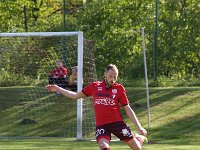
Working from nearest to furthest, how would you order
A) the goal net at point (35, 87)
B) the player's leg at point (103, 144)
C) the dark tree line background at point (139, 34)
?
the player's leg at point (103, 144)
the goal net at point (35, 87)
the dark tree line background at point (139, 34)

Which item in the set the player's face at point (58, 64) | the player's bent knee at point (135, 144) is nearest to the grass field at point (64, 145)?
the player's face at point (58, 64)

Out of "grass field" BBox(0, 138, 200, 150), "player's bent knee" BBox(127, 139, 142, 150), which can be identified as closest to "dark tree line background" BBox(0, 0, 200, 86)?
"grass field" BBox(0, 138, 200, 150)

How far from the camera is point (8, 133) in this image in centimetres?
1909

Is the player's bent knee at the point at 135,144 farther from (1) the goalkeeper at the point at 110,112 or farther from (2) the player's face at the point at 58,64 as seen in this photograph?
(2) the player's face at the point at 58,64

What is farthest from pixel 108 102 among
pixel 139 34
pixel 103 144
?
pixel 139 34

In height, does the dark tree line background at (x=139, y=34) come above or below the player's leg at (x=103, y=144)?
above

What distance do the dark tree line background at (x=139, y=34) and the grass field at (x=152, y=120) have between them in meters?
1.28

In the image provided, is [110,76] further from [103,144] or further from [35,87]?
[35,87]

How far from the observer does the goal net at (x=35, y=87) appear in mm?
19375

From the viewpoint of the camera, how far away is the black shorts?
1018 cm

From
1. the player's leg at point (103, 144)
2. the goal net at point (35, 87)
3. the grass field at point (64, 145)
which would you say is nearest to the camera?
the player's leg at point (103, 144)

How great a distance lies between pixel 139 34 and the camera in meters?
23.8

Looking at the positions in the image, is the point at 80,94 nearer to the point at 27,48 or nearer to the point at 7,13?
the point at 27,48

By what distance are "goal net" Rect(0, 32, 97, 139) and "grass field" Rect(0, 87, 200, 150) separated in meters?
0.03
